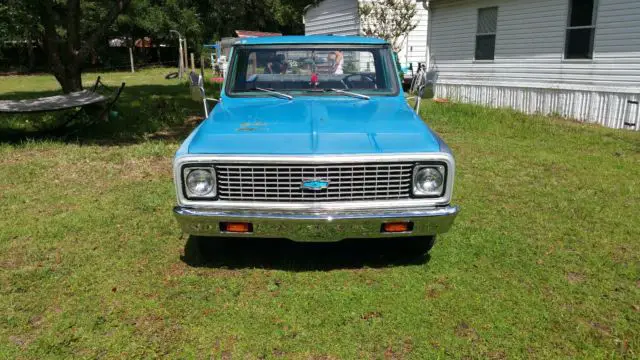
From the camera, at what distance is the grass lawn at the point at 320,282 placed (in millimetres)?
3100

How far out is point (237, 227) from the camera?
3.52 metres

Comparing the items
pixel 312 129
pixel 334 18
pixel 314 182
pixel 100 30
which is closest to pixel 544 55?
pixel 334 18

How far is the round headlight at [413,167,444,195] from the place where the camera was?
353 centimetres

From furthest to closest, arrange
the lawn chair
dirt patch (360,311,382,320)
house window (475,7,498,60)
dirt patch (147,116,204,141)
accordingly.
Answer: house window (475,7,498,60) → dirt patch (147,116,204,141) → the lawn chair → dirt patch (360,311,382,320)

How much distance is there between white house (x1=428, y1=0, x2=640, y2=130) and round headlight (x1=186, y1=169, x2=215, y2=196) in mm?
9205

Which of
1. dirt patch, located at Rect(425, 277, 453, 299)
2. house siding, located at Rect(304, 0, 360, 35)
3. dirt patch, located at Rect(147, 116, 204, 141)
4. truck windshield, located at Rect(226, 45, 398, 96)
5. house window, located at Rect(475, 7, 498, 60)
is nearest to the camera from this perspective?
dirt patch, located at Rect(425, 277, 453, 299)

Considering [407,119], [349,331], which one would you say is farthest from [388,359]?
[407,119]

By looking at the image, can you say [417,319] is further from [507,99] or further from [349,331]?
[507,99]

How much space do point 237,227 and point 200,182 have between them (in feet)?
1.29

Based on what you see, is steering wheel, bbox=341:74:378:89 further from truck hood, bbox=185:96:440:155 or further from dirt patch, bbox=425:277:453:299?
dirt patch, bbox=425:277:453:299

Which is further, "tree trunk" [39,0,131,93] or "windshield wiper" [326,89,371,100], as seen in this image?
"tree trunk" [39,0,131,93]

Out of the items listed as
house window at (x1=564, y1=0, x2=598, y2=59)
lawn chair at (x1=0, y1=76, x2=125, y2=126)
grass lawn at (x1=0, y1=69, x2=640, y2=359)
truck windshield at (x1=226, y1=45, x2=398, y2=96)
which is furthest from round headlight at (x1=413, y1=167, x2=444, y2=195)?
house window at (x1=564, y1=0, x2=598, y2=59)

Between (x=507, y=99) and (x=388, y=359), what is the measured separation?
1115 cm

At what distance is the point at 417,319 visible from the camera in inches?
131
